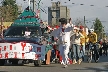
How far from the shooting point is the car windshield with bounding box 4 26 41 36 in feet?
54.9

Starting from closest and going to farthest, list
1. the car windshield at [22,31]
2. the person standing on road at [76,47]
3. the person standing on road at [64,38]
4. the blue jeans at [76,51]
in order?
the person standing on road at [64,38] → the car windshield at [22,31] → the person standing on road at [76,47] → the blue jeans at [76,51]

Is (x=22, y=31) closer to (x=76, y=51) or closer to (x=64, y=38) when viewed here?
(x=64, y=38)

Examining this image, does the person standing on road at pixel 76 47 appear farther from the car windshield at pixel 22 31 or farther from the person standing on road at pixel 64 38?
the person standing on road at pixel 64 38

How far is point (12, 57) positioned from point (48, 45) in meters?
2.08

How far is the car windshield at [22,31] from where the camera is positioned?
16.7m

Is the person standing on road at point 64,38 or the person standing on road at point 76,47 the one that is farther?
the person standing on road at point 76,47

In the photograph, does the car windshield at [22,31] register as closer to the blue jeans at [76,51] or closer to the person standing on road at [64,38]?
the person standing on road at [64,38]

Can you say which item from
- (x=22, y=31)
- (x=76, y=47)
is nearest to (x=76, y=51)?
(x=76, y=47)

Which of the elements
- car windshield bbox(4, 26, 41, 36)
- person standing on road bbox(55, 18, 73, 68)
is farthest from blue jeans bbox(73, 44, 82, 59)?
person standing on road bbox(55, 18, 73, 68)

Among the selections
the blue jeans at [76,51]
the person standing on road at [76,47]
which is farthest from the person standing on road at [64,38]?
the blue jeans at [76,51]

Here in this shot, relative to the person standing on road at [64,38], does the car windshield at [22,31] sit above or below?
above

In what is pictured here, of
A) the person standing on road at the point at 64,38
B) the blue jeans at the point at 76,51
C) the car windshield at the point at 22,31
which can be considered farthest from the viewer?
the blue jeans at the point at 76,51

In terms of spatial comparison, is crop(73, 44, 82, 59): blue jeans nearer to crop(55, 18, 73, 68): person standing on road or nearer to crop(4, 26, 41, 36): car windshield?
crop(4, 26, 41, 36): car windshield

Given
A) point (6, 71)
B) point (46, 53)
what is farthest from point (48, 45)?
point (6, 71)
